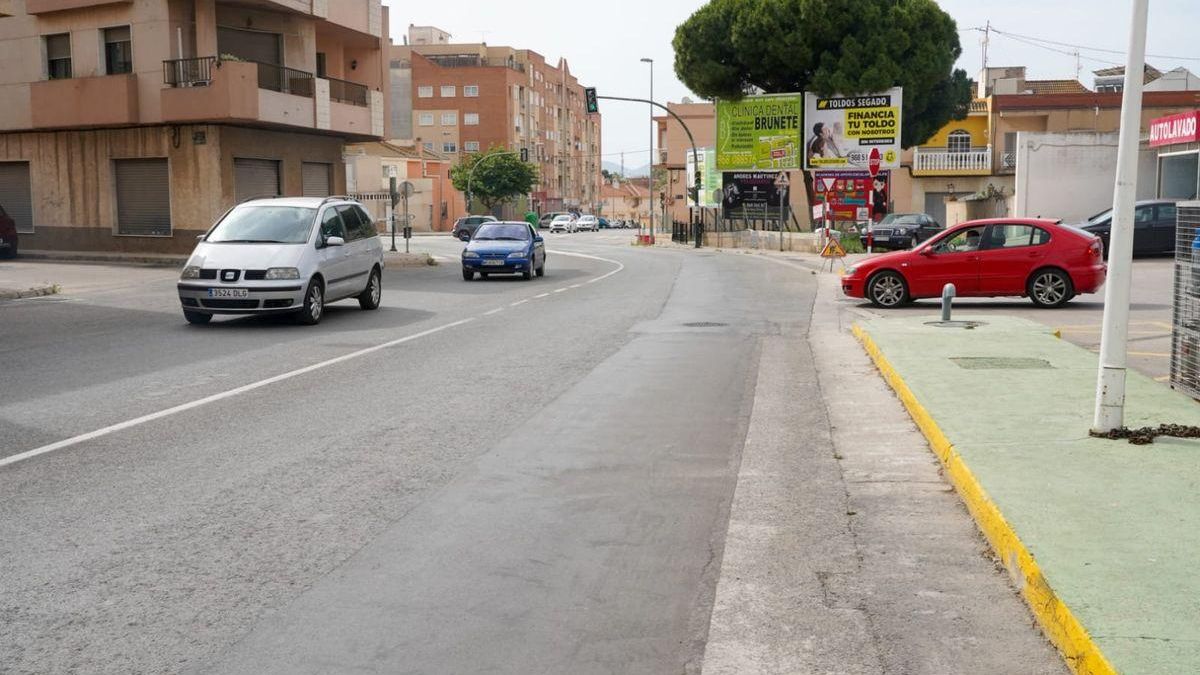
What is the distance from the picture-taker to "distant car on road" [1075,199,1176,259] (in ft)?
103

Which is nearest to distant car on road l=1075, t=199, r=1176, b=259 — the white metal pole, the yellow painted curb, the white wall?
the white wall

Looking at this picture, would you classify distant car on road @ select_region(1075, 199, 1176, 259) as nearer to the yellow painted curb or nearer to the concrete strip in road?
the concrete strip in road

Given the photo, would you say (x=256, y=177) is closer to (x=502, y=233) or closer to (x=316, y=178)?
(x=316, y=178)

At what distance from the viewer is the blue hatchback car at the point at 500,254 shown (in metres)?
27.2

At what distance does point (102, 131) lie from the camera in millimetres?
34312

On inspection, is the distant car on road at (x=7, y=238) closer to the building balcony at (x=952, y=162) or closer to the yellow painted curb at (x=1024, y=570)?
the yellow painted curb at (x=1024, y=570)

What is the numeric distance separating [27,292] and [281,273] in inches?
356

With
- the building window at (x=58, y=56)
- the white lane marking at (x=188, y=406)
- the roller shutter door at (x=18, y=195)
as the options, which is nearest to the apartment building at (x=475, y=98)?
the roller shutter door at (x=18, y=195)

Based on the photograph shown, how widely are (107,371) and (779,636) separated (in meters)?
8.90

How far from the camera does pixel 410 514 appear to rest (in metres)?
6.01

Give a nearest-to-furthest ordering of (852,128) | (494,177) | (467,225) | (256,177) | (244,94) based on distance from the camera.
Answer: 1. (244,94)
2. (256,177)
3. (852,128)
4. (467,225)
5. (494,177)

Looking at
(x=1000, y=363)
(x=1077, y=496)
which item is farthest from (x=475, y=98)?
(x=1077, y=496)

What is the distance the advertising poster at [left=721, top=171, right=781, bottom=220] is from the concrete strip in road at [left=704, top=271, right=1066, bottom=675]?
55217 millimetres

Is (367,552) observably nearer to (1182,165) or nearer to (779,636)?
(779,636)
